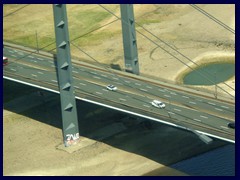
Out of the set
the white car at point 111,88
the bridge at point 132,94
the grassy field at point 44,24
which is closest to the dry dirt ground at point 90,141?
the bridge at point 132,94

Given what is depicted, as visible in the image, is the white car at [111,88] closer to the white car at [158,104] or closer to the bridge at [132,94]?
the bridge at [132,94]

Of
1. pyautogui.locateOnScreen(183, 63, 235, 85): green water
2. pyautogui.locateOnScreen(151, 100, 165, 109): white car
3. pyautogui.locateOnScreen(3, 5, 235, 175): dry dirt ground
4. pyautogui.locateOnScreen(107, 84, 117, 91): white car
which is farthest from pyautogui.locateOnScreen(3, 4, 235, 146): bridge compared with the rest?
pyautogui.locateOnScreen(183, 63, 235, 85): green water

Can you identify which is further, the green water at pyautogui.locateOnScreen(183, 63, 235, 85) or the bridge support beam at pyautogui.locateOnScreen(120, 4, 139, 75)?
the green water at pyautogui.locateOnScreen(183, 63, 235, 85)

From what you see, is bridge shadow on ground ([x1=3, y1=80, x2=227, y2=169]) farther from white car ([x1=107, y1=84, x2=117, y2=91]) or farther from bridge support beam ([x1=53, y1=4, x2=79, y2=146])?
white car ([x1=107, y1=84, x2=117, y2=91])

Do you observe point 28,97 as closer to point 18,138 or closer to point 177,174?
point 18,138

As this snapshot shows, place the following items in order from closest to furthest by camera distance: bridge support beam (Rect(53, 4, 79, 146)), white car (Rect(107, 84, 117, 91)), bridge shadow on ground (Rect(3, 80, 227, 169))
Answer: bridge support beam (Rect(53, 4, 79, 146)) < bridge shadow on ground (Rect(3, 80, 227, 169)) < white car (Rect(107, 84, 117, 91))

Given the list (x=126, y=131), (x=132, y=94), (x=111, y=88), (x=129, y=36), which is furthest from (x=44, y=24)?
(x=132, y=94)
